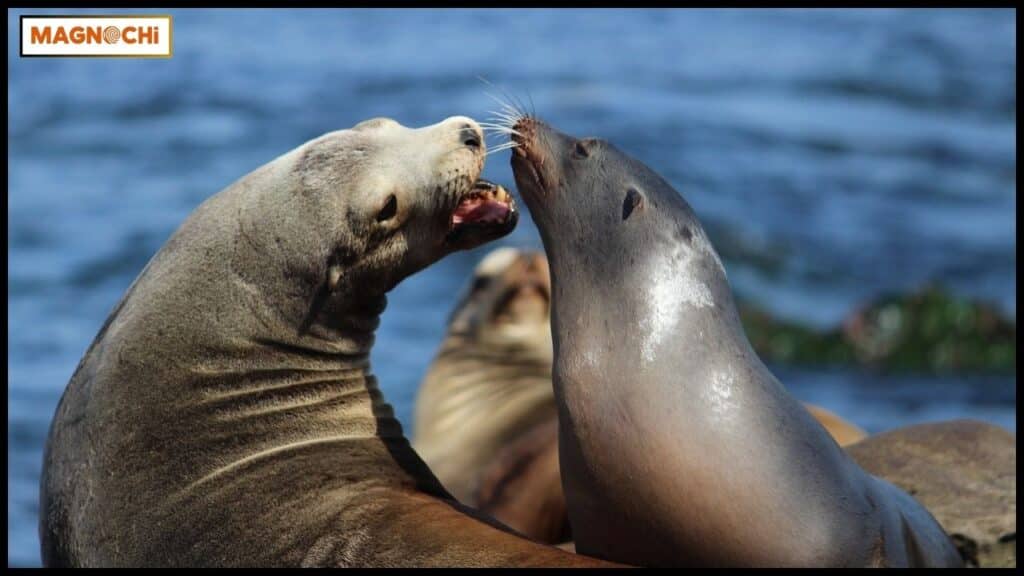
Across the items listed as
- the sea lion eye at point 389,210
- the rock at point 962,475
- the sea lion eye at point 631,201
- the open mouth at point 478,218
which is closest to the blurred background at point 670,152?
the open mouth at point 478,218

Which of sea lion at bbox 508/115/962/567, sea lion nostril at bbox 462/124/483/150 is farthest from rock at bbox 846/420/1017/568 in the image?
sea lion nostril at bbox 462/124/483/150

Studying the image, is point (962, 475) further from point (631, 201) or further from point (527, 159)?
point (527, 159)

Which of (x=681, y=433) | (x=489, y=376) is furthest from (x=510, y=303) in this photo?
(x=681, y=433)

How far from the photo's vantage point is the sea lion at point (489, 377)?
8.41 metres

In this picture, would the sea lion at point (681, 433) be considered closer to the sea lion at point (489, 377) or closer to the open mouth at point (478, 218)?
the open mouth at point (478, 218)

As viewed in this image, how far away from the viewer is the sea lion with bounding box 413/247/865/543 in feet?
27.6

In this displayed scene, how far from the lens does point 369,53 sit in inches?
895

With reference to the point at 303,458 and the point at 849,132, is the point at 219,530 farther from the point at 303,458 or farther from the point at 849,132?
the point at 849,132

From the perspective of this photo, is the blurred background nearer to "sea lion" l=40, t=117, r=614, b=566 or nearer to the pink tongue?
"sea lion" l=40, t=117, r=614, b=566

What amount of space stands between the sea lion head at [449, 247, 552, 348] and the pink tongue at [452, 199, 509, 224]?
2.62m

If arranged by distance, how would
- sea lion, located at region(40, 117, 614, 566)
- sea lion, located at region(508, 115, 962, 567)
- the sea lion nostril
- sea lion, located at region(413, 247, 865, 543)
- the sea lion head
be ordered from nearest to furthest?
sea lion, located at region(508, 115, 962, 567) < sea lion, located at region(40, 117, 614, 566) < the sea lion nostril < sea lion, located at region(413, 247, 865, 543) < the sea lion head

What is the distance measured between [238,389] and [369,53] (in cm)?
1765

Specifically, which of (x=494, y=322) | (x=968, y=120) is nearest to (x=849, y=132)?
(x=968, y=120)

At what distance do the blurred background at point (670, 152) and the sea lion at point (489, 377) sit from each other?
2094 mm
